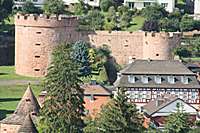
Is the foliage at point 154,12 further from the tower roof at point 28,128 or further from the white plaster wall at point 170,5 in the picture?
the tower roof at point 28,128

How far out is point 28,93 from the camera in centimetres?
4747

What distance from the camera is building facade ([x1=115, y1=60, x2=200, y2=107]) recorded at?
5406 centimetres

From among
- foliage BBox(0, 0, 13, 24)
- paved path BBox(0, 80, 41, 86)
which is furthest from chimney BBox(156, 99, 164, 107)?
foliage BBox(0, 0, 13, 24)

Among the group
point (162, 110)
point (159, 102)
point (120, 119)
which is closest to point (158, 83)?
point (159, 102)

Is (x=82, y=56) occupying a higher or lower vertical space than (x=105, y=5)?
lower

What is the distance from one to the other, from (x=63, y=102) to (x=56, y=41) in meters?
24.1

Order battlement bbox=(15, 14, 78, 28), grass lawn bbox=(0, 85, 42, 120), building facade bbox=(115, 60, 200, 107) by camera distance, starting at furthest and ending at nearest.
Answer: battlement bbox=(15, 14, 78, 28) < building facade bbox=(115, 60, 200, 107) < grass lawn bbox=(0, 85, 42, 120)

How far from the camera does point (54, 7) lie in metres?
78.2

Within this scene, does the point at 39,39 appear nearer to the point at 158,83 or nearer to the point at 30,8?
the point at 158,83

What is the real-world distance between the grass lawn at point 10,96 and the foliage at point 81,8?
20.6 m

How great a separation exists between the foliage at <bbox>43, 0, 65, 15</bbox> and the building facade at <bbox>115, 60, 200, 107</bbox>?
2313cm

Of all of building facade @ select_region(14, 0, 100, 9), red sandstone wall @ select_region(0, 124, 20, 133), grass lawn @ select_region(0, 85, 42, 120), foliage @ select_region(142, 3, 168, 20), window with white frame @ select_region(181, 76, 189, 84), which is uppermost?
building facade @ select_region(14, 0, 100, 9)

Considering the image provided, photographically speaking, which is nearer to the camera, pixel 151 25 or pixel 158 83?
pixel 158 83

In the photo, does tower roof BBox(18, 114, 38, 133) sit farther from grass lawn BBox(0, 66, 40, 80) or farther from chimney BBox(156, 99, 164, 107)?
grass lawn BBox(0, 66, 40, 80)
